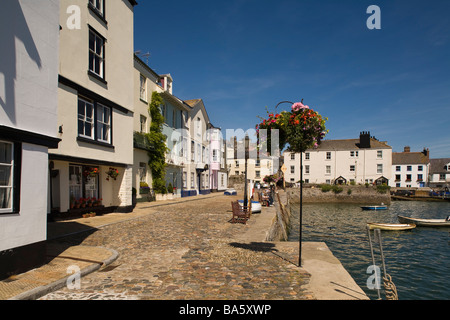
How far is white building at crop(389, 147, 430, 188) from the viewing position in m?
68.1

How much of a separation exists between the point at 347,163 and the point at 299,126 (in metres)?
58.5

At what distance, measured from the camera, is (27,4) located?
601 centimetres

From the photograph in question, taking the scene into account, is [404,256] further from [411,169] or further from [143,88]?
[411,169]

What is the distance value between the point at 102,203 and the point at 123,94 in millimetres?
6857

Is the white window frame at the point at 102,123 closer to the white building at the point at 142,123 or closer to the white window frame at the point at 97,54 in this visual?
the white window frame at the point at 97,54

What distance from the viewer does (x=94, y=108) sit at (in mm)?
14078

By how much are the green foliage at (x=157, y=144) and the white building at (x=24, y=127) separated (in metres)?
16.3

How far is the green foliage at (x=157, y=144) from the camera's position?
2306cm

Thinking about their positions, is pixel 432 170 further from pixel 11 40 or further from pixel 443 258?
pixel 11 40

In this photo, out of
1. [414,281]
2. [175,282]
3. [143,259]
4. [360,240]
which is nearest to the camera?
[175,282]

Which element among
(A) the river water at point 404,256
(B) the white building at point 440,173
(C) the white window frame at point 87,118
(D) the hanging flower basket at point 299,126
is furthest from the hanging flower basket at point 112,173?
(B) the white building at point 440,173

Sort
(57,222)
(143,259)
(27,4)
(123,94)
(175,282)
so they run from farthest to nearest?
(123,94) < (57,222) < (143,259) < (27,4) < (175,282)

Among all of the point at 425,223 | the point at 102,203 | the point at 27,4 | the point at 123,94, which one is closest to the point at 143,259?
the point at 27,4
